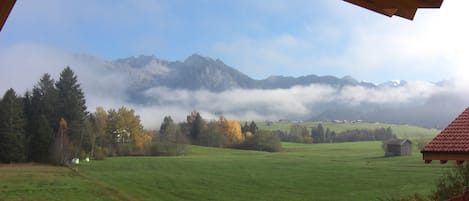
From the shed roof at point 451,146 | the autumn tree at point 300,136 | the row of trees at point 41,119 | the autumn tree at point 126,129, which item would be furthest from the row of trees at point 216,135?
the shed roof at point 451,146

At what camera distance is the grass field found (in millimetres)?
30859

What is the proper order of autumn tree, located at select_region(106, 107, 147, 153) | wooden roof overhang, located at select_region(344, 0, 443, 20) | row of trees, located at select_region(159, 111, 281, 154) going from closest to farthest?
wooden roof overhang, located at select_region(344, 0, 443, 20)
autumn tree, located at select_region(106, 107, 147, 153)
row of trees, located at select_region(159, 111, 281, 154)

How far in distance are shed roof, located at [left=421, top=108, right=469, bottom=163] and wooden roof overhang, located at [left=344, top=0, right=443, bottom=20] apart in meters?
6.39

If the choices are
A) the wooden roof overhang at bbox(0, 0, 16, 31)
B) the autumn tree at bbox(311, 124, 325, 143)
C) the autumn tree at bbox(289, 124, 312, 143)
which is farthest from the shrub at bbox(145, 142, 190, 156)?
the wooden roof overhang at bbox(0, 0, 16, 31)

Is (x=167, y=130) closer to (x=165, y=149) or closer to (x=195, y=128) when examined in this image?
(x=195, y=128)

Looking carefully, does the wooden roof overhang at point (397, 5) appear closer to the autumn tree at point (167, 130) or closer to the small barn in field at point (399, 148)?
the small barn in field at point (399, 148)

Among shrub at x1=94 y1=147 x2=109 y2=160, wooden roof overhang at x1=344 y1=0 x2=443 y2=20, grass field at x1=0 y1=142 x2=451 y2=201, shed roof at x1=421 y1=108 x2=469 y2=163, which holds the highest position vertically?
wooden roof overhang at x1=344 y1=0 x2=443 y2=20

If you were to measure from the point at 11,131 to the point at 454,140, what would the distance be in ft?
142

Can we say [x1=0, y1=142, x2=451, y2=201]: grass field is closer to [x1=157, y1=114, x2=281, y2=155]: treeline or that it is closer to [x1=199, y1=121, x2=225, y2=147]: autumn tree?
[x1=157, y1=114, x2=281, y2=155]: treeline

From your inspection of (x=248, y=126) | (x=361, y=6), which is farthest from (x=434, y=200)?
(x=248, y=126)

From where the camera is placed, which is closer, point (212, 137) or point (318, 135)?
point (212, 137)

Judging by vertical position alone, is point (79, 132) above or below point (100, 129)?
below

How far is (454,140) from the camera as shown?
766 cm

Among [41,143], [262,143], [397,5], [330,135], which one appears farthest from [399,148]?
[397,5]
